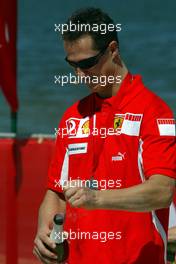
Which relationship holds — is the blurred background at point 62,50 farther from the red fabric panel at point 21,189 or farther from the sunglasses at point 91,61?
the sunglasses at point 91,61

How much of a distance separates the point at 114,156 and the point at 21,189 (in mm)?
2028

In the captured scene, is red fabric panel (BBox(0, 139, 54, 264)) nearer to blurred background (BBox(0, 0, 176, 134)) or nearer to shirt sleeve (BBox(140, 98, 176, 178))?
shirt sleeve (BBox(140, 98, 176, 178))

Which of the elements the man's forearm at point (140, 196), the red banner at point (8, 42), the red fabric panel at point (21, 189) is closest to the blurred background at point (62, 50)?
the red fabric panel at point (21, 189)

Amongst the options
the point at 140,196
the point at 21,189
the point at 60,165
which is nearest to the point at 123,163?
the point at 140,196

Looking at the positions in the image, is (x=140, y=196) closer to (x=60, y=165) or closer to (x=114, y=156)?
(x=114, y=156)

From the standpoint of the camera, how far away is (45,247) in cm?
267

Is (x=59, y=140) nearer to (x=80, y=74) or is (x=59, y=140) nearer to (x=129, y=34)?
(x=80, y=74)

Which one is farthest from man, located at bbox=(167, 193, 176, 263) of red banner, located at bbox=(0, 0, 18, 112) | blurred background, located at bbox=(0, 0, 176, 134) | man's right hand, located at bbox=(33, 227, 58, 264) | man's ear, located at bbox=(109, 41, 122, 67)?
blurred background, located at bbox=(0, 0, 176, 134)

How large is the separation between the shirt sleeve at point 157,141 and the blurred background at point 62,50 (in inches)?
181

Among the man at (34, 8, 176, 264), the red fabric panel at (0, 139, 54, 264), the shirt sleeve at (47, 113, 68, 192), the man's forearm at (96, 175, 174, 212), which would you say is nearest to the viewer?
the man's forearm at (96, 175, 174, 212)

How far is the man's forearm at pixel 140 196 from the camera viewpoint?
2.38 m

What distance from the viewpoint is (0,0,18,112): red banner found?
4.08m

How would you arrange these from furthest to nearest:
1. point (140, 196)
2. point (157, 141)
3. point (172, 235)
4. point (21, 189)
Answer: point (21, 189) < point (172, 235) < point (157, 141) < point (140, 196)

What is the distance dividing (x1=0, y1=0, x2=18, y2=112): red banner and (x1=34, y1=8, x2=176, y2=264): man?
147 centimetres
